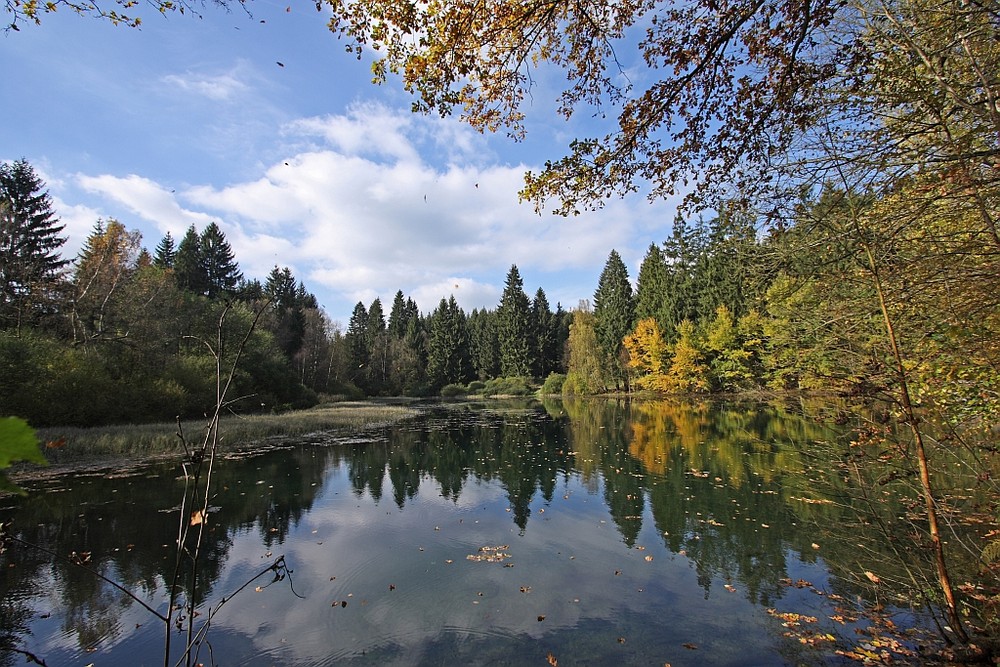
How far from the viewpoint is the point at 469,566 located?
22.6ft

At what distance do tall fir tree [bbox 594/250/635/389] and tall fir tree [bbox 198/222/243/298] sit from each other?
40.9m

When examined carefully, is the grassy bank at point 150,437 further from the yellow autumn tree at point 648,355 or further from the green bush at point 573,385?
the green bush at point 573,385

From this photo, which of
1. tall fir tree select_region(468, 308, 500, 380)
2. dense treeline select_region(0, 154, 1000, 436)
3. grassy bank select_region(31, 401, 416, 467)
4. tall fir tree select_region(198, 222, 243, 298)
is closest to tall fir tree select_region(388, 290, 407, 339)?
dense treeline select_region(0, 154, 1000, 436)

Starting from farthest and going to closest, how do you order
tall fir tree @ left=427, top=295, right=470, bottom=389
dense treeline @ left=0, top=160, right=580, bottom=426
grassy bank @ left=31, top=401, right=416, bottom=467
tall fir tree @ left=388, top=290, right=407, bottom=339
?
1. tall fir tree @ left=388, top=290, right=407, bottom=339
2. tall fir tree @ left=427, top=295, right=470, bottom=389
3. dense treeline @ left=0, top=160, right=580, bottom=426
4. grassy bank @ left=31, top=401, right=416, bottom=467

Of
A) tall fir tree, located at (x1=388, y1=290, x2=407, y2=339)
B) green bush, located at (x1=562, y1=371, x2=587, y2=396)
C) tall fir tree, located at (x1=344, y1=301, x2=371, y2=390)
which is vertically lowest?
green bush, located at (x1=562, y1=371, x2=587, y2=396)

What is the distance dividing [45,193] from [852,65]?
43.7 metres

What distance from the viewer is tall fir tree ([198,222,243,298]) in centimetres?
5145

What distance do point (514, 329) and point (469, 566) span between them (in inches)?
2256

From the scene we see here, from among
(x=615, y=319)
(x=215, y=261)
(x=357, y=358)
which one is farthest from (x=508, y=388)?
(x=215, y=261)

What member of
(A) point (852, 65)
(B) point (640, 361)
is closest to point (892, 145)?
(A) point (852, 65)

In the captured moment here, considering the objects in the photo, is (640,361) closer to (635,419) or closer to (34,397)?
(635,419)

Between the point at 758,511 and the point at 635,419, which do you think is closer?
the point at 758,511

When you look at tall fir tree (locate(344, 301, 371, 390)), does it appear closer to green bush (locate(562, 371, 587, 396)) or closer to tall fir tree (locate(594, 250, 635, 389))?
green bush (locate(562, 371, 587, 396))

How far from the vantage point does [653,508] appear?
9305 mm
